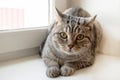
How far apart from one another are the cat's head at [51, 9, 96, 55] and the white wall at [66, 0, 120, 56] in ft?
0.66

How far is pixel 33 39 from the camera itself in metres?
1.05

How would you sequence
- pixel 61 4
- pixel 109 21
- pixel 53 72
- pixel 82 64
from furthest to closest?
pixel 61 4 → pixel 109 21 → pixel 82 64 → pixel 53 72

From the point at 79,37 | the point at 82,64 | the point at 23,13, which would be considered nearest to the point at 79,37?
the point at 79,37

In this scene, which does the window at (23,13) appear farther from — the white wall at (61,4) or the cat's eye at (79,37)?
the cat's eye at (79,37)

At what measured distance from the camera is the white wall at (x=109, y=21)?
1022mm

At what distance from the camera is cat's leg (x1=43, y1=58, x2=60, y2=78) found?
788 millimetres

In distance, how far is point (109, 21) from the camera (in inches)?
41.5

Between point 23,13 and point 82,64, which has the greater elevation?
point 23,13

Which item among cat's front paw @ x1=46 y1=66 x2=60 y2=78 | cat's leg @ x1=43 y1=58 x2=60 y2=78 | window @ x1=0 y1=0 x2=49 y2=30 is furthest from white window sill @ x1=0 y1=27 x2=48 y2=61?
cat's front paw @ x1=46 y1=66 x2=60 y2=78

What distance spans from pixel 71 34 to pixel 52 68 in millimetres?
179

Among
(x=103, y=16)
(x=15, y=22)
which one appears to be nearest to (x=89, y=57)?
(x=103, y=16)

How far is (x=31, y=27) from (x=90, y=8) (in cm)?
39

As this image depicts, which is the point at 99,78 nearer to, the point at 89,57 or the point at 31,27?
the point at 89,57

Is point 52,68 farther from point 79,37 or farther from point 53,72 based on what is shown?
point 79,37
